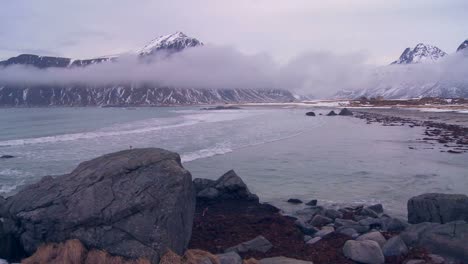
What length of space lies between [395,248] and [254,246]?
311 centimetres

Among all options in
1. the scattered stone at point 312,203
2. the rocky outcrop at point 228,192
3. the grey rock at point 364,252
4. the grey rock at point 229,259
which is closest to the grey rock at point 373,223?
the grey rock at point 364,252

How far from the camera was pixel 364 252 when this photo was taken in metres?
9.32

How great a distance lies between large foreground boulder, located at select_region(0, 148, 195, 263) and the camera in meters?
8.34

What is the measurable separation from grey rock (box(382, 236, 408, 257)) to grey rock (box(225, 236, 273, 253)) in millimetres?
2567

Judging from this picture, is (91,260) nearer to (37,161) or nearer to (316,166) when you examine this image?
(316,166)

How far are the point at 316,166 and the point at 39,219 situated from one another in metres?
15.9

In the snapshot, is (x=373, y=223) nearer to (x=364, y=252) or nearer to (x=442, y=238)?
(x=442, y=238)

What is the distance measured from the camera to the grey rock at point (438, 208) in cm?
1152

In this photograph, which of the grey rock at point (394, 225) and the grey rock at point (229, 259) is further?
the grey rock at point (394, 225)

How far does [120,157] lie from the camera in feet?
32.7

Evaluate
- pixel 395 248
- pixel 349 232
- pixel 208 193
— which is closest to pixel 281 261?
pixel 395 248

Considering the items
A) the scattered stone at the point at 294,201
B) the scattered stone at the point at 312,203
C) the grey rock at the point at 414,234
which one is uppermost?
the grey rock at the point at 414,234

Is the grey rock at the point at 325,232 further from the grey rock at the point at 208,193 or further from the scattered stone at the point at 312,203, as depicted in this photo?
the grey rock at the point at 208,193

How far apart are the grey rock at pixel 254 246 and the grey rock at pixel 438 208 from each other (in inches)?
184
